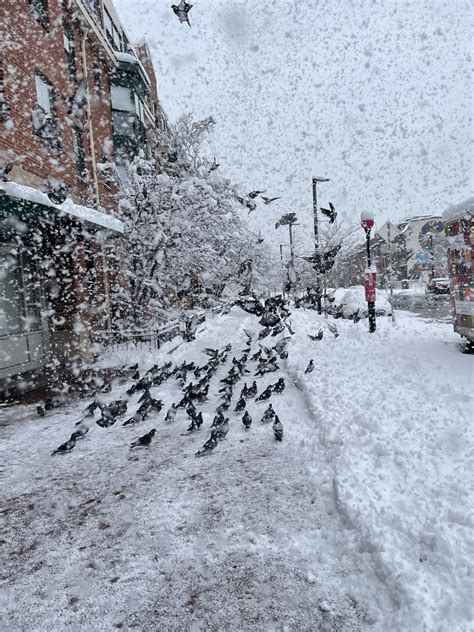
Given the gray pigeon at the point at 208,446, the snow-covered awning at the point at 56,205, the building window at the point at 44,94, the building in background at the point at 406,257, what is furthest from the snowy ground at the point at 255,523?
the building in background at the point at 406,257

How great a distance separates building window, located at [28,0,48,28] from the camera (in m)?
10.6

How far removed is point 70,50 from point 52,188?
26.5ft

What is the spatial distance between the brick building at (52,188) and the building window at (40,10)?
0.04 m

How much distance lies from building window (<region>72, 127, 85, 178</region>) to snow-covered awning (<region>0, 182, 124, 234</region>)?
3.39m

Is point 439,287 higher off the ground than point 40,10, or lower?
lower

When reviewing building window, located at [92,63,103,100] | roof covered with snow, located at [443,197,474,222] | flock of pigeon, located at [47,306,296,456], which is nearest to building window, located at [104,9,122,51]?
building window, located at [92,63,103,100]

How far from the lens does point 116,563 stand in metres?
3.08

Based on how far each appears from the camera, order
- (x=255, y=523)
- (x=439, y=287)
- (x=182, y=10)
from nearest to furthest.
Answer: (x=255, y=523) < (x=182, y=10) < (x=439, y=287)

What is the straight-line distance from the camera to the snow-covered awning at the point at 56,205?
7164 millimetres

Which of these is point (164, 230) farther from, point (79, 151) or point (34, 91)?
point (34, 91)

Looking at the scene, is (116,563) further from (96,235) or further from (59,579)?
(96,235)

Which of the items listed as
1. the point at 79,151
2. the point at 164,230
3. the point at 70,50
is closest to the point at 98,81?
the point at 70,50

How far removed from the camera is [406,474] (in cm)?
366

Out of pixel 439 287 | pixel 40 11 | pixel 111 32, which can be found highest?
pixel 111 32
